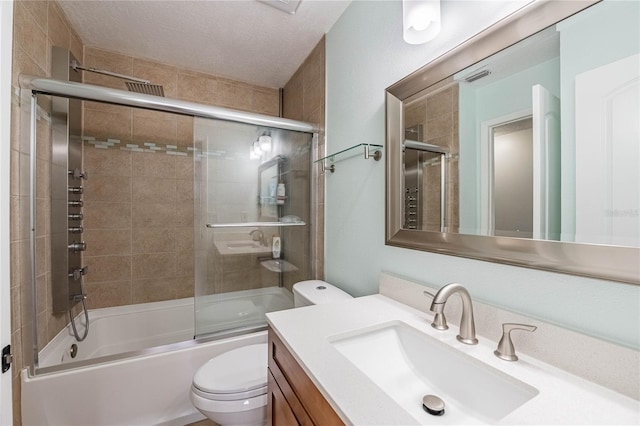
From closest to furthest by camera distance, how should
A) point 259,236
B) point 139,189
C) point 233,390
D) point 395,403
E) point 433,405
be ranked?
1. point 395,403
2. point 433,405
3. point 233,390
4. point 259,236
5. point 139,189

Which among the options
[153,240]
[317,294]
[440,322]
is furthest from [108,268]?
[440,322]

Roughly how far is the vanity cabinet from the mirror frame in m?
→ 0.62

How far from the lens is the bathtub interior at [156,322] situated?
→ 1.59 metres

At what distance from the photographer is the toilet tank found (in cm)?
136

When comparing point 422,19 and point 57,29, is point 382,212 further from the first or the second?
point 57,29

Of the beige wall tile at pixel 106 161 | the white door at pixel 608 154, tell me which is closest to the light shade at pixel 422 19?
the white door at pixel 608 154

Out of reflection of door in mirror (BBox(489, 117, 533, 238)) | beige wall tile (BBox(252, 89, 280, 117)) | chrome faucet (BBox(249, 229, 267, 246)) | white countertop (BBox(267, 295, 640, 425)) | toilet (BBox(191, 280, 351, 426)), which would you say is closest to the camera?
white countertop (BBox(267, 295, 640, 425))

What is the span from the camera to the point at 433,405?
0.64 meters

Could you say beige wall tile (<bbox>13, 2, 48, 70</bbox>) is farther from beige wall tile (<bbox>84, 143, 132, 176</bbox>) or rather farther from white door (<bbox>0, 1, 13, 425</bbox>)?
white door (<bbox>0, 1, 13, 425</bbox>)

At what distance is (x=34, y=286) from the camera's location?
1.26 meters

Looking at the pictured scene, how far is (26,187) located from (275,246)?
134 cm

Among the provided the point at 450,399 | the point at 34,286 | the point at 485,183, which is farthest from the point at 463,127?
the point at 34,286

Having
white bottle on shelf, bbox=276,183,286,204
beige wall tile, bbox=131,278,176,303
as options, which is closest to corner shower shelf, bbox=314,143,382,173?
white bottle on shelf, bbox=276,183,286,204

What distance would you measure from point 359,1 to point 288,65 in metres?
0.90
